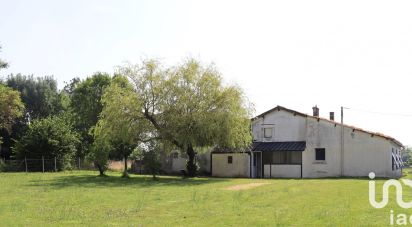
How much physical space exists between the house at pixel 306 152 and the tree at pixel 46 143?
1489 centimetres

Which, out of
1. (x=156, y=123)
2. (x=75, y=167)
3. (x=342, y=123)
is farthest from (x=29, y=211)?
(x=75, y=167)

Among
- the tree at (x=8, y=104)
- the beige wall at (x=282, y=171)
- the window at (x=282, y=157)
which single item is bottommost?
the beige wall at (x=282, y=171)

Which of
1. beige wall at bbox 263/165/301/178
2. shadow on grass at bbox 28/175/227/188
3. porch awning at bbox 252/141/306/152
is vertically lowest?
beige wall at bbox 263/165/301/178

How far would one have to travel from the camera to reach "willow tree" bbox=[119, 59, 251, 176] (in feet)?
123

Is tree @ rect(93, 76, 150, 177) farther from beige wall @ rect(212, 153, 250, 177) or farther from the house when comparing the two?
the house

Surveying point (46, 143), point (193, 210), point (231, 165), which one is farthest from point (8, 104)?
point (193, 210)

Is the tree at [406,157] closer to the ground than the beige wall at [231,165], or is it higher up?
closer to the ground

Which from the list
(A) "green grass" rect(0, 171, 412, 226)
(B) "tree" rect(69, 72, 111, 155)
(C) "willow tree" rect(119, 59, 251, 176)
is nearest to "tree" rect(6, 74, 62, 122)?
(B) "tree" rect(69, 72, 111, 155)

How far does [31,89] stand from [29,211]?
2373 inches

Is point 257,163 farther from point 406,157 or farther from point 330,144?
point 406,157

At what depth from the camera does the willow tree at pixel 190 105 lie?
123 ft

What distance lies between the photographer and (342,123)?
1725 inches

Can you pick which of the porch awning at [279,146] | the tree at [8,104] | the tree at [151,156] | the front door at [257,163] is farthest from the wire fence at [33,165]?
the porch awning at [279,146]

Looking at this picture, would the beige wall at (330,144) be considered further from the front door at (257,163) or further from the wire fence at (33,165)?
the wire fence at (33,165)
